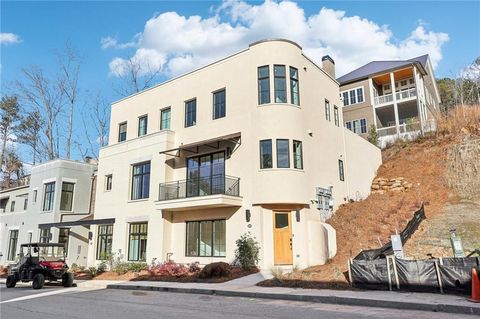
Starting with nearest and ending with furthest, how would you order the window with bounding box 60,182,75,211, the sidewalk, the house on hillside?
1. the sidewalk
2. the window with bounding box 60,182,75,211
3. the house on hillside

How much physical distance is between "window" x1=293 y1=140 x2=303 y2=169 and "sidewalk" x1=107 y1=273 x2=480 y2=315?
6.24m

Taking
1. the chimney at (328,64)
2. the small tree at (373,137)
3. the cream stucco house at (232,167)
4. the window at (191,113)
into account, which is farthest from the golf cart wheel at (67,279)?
the small tree at (373,137)

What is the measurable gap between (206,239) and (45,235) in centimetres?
1520

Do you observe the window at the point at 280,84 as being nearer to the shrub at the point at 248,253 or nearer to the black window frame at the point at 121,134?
the shrub at the point at 248,253

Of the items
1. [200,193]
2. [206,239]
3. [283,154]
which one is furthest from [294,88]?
[206,239]

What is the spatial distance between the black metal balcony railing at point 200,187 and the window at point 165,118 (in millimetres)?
4243

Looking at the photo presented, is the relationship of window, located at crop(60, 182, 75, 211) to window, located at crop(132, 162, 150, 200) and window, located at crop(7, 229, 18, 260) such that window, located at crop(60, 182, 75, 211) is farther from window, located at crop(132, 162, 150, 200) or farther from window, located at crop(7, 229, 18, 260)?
window, located at crop(132, 162, 150, 200)

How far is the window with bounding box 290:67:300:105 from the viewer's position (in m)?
19.4

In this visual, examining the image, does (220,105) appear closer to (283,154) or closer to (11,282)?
(283,154)

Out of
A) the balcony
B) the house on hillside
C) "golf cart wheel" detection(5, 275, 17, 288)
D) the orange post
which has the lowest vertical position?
"golf cart wheel" detection(5, 275, 17, 288)

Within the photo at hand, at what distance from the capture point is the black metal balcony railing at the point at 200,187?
1875 cm

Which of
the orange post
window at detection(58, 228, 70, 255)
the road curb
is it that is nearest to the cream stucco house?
window at detection(58, 228, 70, 255)

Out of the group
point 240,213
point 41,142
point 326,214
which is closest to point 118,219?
point 240,213

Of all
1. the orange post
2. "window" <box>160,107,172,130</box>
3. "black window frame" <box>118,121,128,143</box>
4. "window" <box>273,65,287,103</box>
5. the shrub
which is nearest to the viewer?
the orange post
